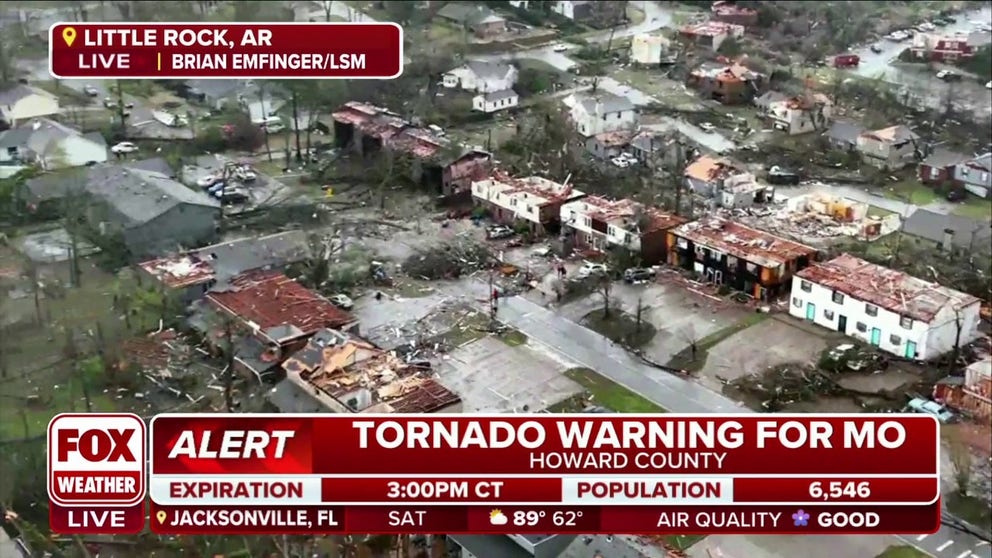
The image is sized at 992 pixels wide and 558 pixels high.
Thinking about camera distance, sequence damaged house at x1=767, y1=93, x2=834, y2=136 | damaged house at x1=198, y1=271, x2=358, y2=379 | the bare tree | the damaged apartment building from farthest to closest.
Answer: damaged house at x1=767, y1=93, x2=834, y2=136 → the damaged apartment building → damaged house at x1=198, y1=271, x2=358, y2=379 → the bare tree

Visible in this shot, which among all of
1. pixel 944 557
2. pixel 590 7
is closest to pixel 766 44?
pixel 590 7

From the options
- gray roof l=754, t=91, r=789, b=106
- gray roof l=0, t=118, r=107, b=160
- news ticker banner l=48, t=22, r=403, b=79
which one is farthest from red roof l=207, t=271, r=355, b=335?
gray roof l=754, t=91, r=789, b=106

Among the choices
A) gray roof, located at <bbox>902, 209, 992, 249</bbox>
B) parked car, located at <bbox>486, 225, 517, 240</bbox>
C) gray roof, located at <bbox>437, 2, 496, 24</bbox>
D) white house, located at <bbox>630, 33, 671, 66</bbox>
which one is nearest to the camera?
gray roof, located at <bbox>902, 209, 992, 249</bbox>

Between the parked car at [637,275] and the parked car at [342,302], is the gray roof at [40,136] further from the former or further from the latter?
the parked car at [637,275]

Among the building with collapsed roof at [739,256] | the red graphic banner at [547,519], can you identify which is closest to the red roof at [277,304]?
the building with collapsed roof at [739,256]

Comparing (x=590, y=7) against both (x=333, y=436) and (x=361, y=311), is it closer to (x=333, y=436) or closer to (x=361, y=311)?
(x=361, y=311)

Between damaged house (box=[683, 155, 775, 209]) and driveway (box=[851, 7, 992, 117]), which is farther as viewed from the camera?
driveway (box=[851, 7, 992, 117])

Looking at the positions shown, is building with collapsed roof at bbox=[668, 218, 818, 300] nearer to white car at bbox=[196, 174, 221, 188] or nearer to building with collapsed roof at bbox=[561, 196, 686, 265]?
building with collapsed roof at bbox=[561, 196, 686, 265]
